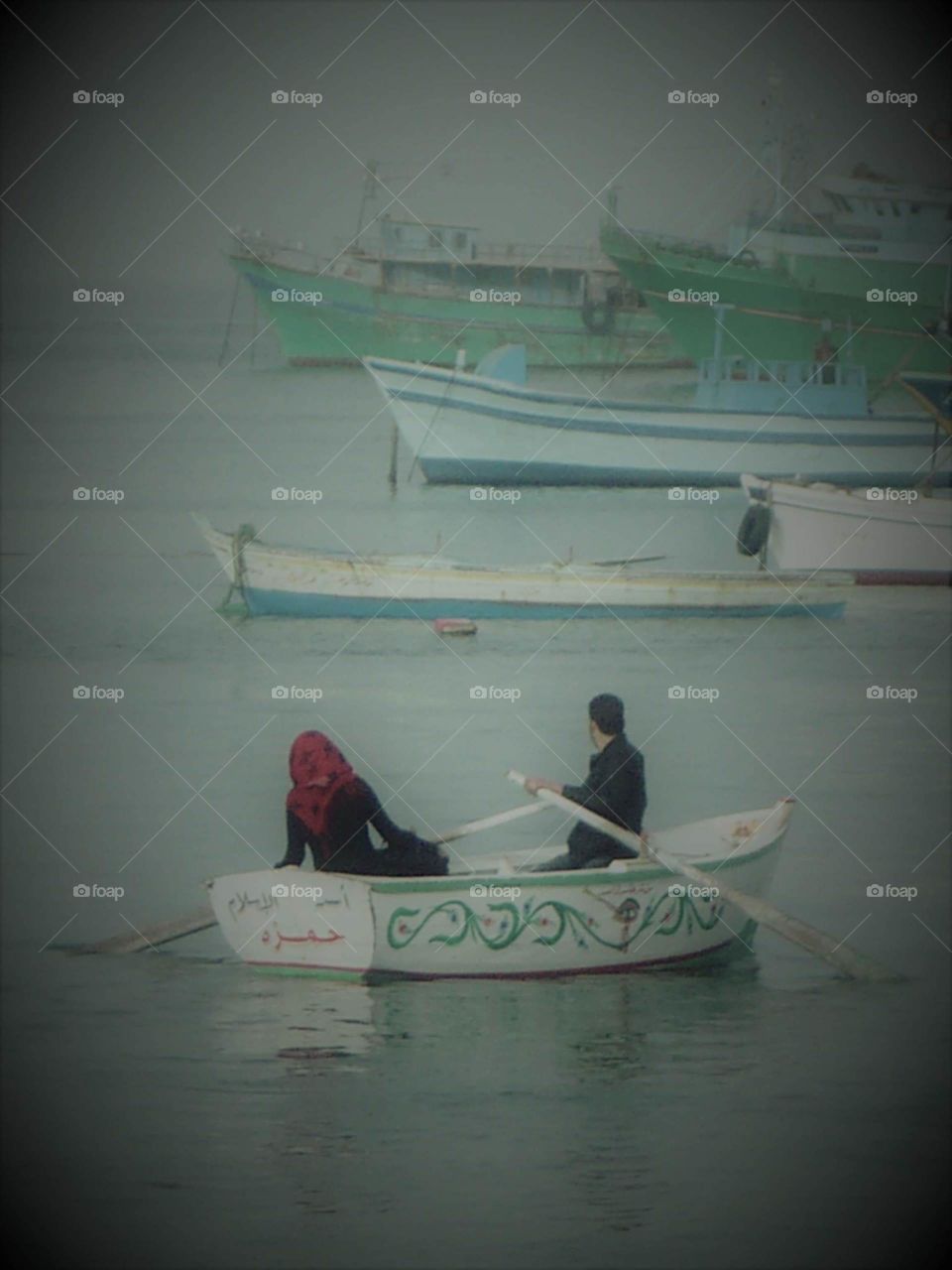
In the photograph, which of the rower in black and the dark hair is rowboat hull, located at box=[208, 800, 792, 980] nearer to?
the rower in black

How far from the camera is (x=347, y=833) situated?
5789mm

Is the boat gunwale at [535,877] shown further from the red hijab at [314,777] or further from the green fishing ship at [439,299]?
the green fishing ship at [439,299]

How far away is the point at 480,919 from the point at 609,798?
1.30ft

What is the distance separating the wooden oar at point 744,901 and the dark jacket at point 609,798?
29 millimetres

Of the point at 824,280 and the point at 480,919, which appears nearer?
the point at 480,919

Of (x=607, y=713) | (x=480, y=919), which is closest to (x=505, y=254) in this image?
(x=607, y=713)

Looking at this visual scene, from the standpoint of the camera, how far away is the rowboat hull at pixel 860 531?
642 centimetres

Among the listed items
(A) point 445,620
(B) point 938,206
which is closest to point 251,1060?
(A) point 445,620

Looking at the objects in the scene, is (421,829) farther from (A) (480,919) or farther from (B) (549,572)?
(B) (549,572)

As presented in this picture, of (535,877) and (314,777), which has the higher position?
(314,777)

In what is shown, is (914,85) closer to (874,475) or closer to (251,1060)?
(874,475)

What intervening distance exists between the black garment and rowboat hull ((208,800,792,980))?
96mm

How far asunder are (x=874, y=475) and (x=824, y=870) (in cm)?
98

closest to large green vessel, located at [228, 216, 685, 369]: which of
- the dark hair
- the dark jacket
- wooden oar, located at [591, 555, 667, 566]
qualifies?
wooden oar, located at [591, 555, 667, 566]
